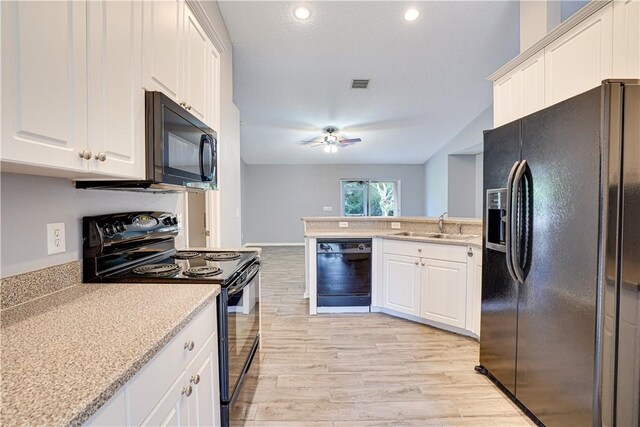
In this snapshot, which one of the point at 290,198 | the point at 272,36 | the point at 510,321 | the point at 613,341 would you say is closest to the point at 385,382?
the point at 510,321

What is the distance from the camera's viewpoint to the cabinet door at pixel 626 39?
4.63 ft

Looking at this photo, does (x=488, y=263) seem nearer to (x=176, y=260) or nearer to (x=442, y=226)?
(x=442, y=226)

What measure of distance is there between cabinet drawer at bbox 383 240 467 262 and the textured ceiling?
88.8 inches

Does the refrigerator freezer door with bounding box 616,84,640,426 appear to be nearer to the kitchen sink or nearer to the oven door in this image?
the oven door

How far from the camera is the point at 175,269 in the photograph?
1.56 meters

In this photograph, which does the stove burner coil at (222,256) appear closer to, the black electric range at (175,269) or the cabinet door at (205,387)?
the black electric range at (175,269)

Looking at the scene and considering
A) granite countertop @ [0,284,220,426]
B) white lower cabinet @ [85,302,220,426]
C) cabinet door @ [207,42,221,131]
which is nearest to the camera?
granite countertop @ [0,284,220,426]

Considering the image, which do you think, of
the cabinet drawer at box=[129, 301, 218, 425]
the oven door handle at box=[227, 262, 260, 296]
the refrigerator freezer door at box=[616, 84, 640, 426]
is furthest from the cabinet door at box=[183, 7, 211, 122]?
the refrigerator freezer door at box=[616, 84, 640, 426]

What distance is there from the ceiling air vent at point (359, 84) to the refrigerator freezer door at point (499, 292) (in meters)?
2.51

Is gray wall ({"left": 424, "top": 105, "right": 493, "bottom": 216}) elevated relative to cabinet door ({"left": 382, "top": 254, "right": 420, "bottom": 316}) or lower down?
elevated

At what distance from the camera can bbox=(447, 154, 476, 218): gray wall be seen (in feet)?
23.2

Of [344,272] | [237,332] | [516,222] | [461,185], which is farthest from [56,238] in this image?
[461,185]

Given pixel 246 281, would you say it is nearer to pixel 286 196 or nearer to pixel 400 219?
pixel 400 219

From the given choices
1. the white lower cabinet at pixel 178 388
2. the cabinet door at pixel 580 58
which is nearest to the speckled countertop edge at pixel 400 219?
the cabinet door at pixel 580 58
